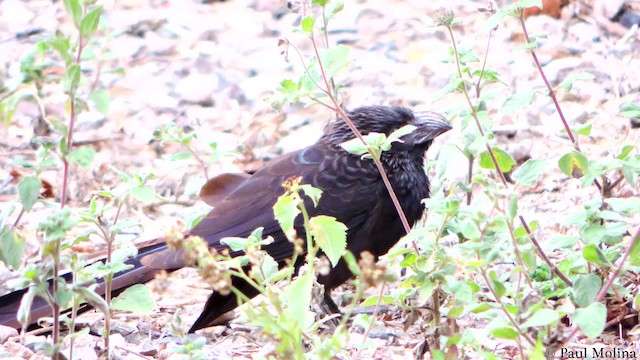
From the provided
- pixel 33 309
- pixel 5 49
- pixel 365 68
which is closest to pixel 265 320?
pixel 33 309

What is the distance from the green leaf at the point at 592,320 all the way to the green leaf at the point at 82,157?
3.76 feet

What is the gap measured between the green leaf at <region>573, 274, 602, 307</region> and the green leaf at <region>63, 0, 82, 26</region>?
1.36 m

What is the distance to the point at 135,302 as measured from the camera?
2684 millimetres

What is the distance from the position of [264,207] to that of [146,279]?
0.54 m

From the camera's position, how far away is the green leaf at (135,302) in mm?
2668

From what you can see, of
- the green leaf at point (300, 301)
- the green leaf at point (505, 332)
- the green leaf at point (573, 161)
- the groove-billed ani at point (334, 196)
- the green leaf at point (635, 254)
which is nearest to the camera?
the green leaf at point (300, 301)

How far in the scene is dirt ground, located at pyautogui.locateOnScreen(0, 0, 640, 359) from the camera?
5.07m

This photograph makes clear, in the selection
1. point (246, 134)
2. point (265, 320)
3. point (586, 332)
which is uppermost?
point (265, 320)

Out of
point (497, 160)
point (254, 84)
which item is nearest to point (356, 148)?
point (497, 160)

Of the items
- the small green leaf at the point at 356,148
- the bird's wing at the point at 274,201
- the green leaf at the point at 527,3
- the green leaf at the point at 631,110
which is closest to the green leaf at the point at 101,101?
the small green leaf at the point at 356,148

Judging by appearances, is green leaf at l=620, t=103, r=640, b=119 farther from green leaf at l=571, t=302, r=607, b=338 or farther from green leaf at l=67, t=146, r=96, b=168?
green leaf at l=67, t=146, r=96, b=168

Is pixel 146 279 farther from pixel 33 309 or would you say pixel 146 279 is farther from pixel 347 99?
pixel 347 99

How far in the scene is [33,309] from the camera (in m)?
3.60

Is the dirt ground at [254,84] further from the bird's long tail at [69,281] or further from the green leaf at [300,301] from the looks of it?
the green leaf at [300,301]
